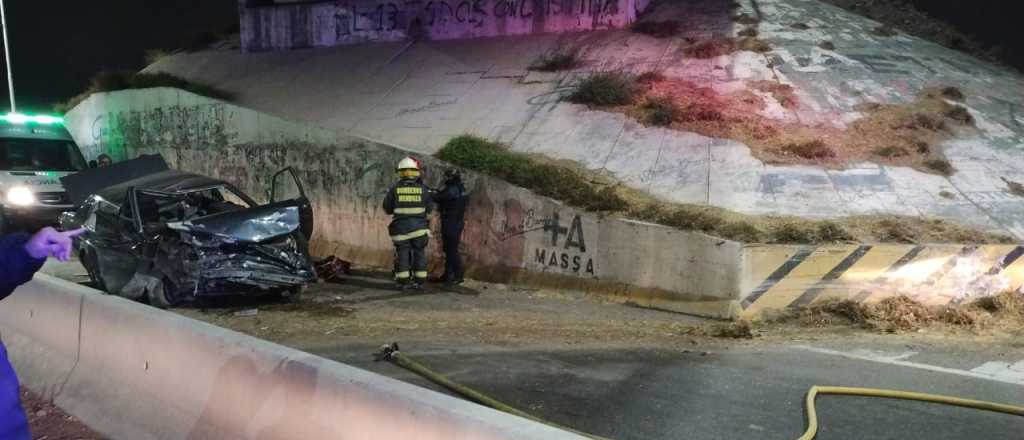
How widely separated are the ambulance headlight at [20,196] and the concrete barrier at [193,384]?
8049 millimetres

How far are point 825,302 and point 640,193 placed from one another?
271 centimetres

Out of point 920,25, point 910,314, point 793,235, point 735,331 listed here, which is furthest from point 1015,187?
point 920,25

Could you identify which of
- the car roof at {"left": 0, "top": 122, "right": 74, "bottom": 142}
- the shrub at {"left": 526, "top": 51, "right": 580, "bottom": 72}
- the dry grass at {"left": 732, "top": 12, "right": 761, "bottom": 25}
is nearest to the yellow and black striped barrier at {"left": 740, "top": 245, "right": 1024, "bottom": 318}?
the shrub at {"left": 526, "top": 51, "right": 580, "bottom": 72}

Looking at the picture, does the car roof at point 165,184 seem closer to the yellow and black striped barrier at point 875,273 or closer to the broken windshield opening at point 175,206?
the broken windshield opening at point 175,206

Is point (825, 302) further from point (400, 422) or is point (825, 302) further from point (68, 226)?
point (68, 226)

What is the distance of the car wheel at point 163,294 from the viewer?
25.5 ft

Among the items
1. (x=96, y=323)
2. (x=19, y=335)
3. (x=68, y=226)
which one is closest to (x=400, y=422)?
(x=96, y=323)

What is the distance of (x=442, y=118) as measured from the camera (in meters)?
12.8

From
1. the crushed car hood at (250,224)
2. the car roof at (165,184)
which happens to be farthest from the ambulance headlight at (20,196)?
the crushed car hood at (250,224)

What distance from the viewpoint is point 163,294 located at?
7773mm

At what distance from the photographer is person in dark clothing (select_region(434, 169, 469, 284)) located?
980 centimetres

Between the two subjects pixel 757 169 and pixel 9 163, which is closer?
pixel 757 169

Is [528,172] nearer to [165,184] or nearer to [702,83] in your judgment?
[702,83]

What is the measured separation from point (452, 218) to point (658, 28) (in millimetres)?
6707
